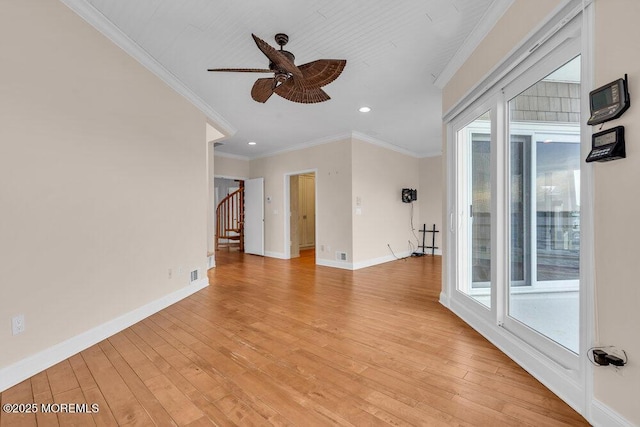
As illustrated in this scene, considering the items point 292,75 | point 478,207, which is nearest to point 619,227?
point 478,207

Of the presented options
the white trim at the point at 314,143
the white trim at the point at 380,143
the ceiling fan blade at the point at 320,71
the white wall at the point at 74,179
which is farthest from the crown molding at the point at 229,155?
the ceiling fan blade at the point at 320,71

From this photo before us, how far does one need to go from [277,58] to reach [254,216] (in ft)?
18.0

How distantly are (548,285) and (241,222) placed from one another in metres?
6.92

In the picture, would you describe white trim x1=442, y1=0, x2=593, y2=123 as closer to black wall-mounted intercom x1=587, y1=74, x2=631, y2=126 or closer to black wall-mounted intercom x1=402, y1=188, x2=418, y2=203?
black wall-mounted intercom x1=587, y1=74, x2=631, y2=126

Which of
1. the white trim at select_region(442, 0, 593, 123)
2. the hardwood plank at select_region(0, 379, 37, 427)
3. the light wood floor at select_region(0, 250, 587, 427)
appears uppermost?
the white trim at select_region(442, 0, 593, 123)

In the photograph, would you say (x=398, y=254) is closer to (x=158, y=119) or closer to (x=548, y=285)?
(x=548, y=285)

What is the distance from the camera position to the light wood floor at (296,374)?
1591 millimetres

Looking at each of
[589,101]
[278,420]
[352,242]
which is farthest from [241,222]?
[589,101]

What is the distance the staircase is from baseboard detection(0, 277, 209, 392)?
15.0ft

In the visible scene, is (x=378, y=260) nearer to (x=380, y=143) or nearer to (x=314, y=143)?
(x=380, y=143)

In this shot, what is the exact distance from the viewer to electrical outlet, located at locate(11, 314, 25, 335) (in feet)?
6.23

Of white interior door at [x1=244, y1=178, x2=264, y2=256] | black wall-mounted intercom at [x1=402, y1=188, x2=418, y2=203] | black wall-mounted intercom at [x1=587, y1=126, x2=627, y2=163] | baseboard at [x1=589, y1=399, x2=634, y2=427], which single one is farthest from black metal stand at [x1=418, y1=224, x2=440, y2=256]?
black wall-mounted intercom at [x1=587, y1=126, x2=627, y2=163]

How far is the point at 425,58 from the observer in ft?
9.71

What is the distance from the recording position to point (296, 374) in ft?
6.57
